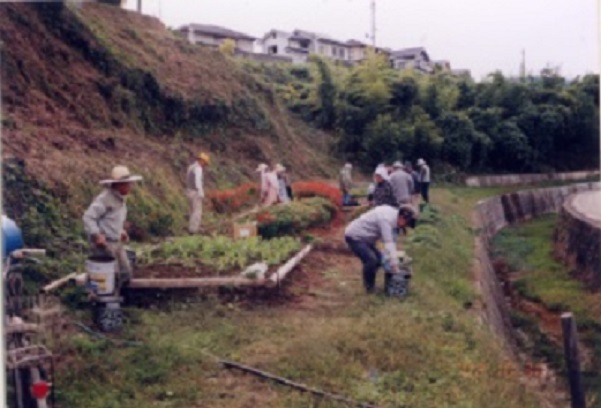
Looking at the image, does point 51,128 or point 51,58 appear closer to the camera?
point 51,128

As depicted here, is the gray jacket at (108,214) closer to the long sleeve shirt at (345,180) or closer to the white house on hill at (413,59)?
the white house on hill at (413,59)

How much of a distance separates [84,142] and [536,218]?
38.2ft

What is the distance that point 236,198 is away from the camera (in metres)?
11.2

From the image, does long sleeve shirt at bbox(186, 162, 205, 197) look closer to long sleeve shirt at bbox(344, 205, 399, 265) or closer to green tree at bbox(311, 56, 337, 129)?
green tree at bbox(311, 56, 337, 129)

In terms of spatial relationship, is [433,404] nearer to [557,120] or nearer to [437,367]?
[437,367]

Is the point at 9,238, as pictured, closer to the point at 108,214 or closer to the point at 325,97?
the point at 108,214

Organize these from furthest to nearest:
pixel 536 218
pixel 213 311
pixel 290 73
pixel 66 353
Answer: pixel 536 218 → pixel 290 73 → pixel 213 311 → pixel 66 353

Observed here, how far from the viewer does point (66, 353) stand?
6.60 meters

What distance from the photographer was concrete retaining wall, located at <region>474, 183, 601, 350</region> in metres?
11.2

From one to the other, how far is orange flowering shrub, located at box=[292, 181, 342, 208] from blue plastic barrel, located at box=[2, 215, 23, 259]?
544 centimetres

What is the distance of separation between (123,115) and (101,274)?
5.00 meters

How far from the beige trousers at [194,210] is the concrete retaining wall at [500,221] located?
3.75m

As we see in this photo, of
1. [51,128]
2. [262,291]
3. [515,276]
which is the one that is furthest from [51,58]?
[515,276]

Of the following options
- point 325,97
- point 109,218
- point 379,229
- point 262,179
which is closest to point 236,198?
point 262,179
